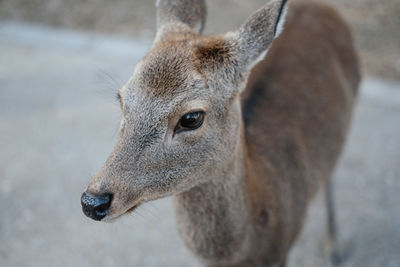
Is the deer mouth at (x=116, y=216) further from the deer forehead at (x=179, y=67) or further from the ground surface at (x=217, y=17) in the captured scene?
the ground surface at (x=217, y=17)

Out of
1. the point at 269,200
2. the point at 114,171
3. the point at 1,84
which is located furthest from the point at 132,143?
the point at 1,84

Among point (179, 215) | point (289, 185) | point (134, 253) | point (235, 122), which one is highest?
point (235, 122)

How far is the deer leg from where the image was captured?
3709mm

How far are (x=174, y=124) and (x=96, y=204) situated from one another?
56 centimetres

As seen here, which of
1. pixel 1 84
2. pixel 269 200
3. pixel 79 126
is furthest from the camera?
pixel 1 84

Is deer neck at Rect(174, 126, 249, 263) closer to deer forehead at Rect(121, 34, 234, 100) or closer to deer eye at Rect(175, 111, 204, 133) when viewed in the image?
deer eye at Rect(175, 111, 204, 133)

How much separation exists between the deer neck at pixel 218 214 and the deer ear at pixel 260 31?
22.0 inches

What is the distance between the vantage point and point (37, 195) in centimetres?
456

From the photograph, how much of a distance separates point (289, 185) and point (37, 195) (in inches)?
118

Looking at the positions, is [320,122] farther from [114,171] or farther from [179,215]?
[114,171]

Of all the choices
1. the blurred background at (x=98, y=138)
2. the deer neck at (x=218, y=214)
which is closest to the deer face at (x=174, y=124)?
the deer neck at (x=218, y=214)

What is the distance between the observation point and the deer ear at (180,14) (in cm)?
267

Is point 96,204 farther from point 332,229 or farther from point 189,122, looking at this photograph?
point 332,229

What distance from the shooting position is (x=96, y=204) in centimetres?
187
